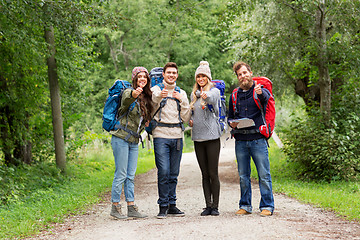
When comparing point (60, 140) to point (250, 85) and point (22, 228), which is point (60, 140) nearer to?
point (22, 228)

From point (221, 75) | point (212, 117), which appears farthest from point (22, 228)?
point (221, 75)

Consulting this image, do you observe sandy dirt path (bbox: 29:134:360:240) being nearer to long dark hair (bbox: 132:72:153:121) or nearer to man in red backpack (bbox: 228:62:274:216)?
man in red backpack (bbox: 228:62:274:216)

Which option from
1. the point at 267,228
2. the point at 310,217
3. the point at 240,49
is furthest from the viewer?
the point at 240,49

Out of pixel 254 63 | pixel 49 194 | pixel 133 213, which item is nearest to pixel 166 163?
pixel 133 213

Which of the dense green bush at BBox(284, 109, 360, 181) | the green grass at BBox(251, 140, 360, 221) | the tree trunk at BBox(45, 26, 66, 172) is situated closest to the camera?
the green grass at BBox(251, 140, 360, 221)

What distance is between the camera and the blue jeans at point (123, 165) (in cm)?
605

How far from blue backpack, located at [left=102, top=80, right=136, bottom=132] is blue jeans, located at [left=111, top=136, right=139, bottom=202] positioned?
22 centimetres

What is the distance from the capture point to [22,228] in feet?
18.6

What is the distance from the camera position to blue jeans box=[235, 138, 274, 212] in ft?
19.6

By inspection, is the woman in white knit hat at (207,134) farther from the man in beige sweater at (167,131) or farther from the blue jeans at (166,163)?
the blue jeans at (166,163)

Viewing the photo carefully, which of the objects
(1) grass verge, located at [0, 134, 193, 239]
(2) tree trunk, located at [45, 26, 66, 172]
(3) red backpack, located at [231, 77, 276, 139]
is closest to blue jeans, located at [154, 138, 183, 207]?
(3) red backpack, located at [231, 77, 276, 139]

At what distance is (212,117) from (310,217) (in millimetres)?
1963

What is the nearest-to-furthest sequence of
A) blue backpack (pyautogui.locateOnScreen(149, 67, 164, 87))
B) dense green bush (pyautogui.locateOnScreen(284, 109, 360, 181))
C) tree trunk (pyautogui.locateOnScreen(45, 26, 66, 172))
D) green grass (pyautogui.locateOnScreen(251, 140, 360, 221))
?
blue backpack (pyautogui.locateOnScreen(149, 67, 164, 87)) → green grass (pyautogui.locateOnScreen(251, 140, 360, 221)) → dense green bush (pyautogui.locateOnScreen(284, 109, 360, 181)) → tree trunk (pyautogui.locateOnScreen(45, 26, 66, 172))

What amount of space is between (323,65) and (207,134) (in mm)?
5212
